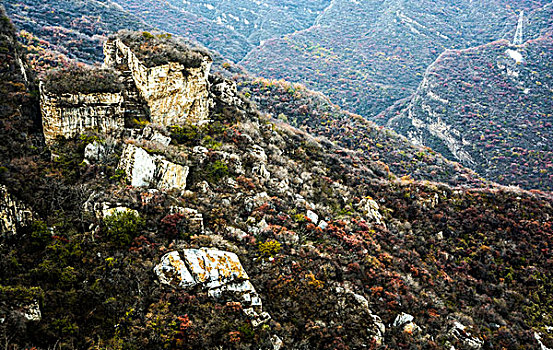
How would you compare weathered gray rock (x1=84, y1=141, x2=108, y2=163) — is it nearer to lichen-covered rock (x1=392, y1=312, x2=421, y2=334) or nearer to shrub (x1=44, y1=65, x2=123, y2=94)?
shrub (x1=44, y1=65, x2=123, y2=94)

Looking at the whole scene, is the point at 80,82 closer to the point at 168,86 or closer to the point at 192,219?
the point at 168,86

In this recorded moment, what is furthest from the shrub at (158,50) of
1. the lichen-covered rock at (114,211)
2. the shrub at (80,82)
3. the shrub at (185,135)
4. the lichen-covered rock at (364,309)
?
the lichen-covered rock at (364,309)

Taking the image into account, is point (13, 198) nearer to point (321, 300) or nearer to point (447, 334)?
point (321, 300)

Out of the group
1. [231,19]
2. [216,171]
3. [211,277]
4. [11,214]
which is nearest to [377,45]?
[231,19]

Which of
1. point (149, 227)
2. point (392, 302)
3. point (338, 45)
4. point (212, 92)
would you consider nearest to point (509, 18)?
point (338, 45)

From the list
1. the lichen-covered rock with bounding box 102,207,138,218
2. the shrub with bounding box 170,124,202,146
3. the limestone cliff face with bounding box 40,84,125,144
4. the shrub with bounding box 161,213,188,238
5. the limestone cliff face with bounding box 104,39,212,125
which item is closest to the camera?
the lichen-covered rock with bounding box 102,207,138,218

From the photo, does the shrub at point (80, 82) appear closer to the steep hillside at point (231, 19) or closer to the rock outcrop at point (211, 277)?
the rock outcrop at point (211, 277)

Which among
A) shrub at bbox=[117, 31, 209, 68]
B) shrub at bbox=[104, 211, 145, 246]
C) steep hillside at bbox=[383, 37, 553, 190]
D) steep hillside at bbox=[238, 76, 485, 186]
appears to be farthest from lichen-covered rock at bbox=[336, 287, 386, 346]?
steep hillside at bbox=[383, 37, 553, 190]
